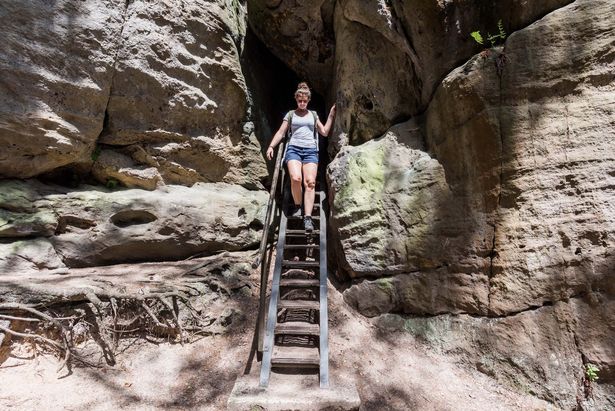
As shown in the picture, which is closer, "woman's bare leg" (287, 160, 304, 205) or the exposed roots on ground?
the exposed roots on ground

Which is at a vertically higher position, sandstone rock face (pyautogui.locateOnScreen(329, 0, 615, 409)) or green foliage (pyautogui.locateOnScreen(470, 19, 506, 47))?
green foliage (pyautogui.locateOnScreen(470, 19, 506, 47))

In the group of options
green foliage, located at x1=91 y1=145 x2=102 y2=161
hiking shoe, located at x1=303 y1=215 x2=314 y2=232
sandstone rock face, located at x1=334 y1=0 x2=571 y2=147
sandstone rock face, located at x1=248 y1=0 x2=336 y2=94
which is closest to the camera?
sandstone rock face, located at x1=334 y1=0 x2=571 y2=147

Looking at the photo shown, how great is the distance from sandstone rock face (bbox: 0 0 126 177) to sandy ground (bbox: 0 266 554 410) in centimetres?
281

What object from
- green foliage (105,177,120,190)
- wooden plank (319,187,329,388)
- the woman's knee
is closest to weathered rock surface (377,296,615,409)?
wooden plank (319,187,329,388)

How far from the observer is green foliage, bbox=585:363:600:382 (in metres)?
3.30

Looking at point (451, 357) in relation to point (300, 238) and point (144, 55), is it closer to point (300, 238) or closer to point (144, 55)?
point (300, 238)

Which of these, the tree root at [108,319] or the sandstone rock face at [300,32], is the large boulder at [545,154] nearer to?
the sandstone rock face at [300,32]

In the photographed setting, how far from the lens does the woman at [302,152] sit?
5.65 m

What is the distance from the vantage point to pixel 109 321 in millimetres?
4180

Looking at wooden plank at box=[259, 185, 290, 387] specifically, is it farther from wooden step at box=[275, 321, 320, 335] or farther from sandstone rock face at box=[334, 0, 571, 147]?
sandstone rock face at box=[334, 0, 571, 147]

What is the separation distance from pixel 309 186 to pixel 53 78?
403 centimetres

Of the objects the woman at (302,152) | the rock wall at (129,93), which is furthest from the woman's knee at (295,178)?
the rock wall at (129,93)

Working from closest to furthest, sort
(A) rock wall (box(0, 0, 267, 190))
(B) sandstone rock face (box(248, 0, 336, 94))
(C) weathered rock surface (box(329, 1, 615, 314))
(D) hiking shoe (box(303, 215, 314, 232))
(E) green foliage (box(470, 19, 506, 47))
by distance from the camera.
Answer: (C) weathered rock surface (box(329, 1, 615, 314)), (E) green foliage (box(470, 19, 506, 47)), (A) rock wall (box(0, 0, 267, 190)), (D) hiking shoe (box(303, 215, 314, 232)), (B) sandstone rock face (box(248, 0, 336, 94))

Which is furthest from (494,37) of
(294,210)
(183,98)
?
(183,98)
